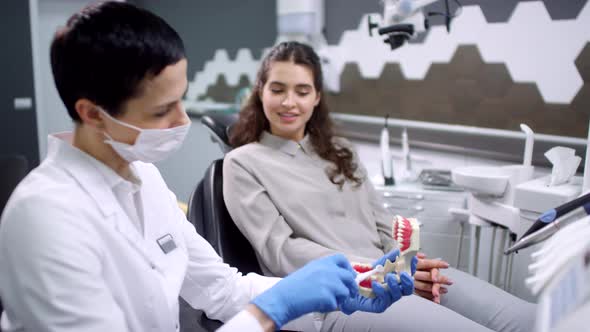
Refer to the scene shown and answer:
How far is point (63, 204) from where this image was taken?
31.4 inches

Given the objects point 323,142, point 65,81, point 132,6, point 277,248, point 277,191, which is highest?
point 132,6

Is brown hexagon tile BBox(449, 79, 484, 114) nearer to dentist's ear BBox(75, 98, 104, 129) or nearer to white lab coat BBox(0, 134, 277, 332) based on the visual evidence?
white lab coat BBox(0, 134, 277, 332)

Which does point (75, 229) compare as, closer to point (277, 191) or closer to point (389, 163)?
point (277, 191)

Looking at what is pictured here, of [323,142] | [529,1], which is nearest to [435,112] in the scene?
[529,1]

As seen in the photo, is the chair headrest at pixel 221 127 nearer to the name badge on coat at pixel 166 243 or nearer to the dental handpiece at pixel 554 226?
the name badge on coat at pixel 166 243

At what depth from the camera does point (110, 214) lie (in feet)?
2.90

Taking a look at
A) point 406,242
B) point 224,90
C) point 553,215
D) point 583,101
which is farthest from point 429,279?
point 224,90

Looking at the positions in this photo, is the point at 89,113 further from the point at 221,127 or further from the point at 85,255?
the point at 221,127

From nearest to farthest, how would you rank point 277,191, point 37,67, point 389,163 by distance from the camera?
point 277,191 → point 389,163 → point 37,67

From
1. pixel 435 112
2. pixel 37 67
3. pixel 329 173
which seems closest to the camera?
pixel 329 173

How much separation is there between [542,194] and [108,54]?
1.55 metres

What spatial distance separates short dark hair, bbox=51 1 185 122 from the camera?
801mm

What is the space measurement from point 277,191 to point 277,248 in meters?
0.21

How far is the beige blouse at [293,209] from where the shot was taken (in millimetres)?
1525
